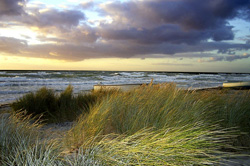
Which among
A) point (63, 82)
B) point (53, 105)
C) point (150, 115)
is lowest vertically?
point (63, 82)

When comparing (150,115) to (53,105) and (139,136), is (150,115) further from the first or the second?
(53,105)

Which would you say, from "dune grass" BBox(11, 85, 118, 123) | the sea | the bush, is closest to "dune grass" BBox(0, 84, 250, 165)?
the bush

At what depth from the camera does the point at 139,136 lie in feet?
10.9

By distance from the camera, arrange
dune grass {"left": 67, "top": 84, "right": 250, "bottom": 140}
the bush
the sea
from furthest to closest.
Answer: the sea
dune grass {"left": 67, "top": 84, "right": 250, "bottom": 140}
the bush

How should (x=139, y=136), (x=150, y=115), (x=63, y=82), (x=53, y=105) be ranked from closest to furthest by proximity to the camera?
(x=139, y=136)
(x=150, y=115)
(x=53, y=105)
(x=63, y=82)

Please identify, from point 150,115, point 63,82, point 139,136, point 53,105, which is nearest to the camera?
point 139,136

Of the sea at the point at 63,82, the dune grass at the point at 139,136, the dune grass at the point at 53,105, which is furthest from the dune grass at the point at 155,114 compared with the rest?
the dune grass at the point at 53,105

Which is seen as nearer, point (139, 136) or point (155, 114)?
point (139, 136)

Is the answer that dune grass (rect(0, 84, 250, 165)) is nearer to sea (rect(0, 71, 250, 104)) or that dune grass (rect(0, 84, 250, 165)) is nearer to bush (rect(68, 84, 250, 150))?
bush (rect(68, 84, 250, 150))

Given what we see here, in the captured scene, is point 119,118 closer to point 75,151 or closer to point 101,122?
point 101,122

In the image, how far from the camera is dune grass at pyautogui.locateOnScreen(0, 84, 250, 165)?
233 centimetres

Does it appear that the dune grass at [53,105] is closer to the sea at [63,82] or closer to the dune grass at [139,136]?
the sea at [63,82]

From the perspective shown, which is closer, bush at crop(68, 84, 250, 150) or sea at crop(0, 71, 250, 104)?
bush at crop(68, 84, 250, 150)

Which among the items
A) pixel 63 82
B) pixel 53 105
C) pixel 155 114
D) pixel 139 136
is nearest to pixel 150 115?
pixel 155 114
